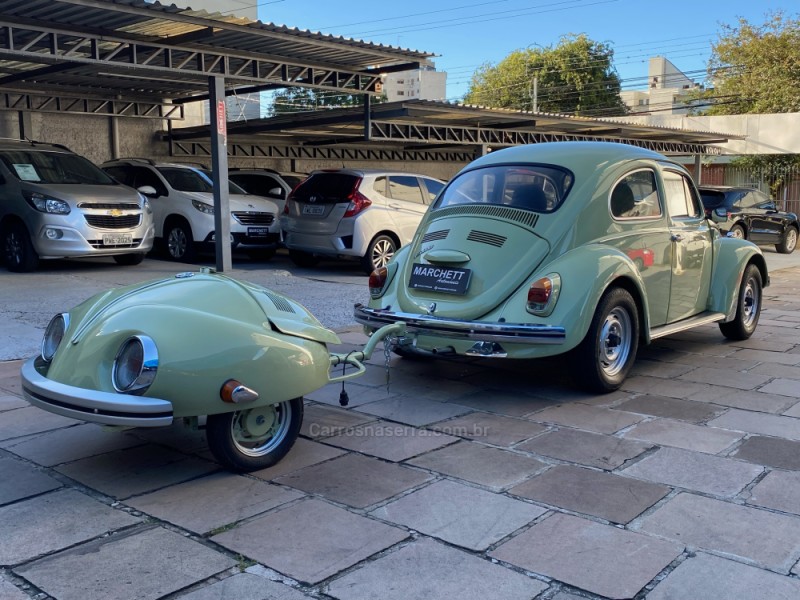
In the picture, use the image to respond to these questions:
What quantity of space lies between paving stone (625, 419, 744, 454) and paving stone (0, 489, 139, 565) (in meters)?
2.98

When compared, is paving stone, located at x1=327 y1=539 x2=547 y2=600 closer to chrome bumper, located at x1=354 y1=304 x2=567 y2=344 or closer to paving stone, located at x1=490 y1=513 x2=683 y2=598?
paving stone, located at x1=490 y1=513 x2=683 y2=598

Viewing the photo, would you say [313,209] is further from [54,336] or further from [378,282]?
[54,336]

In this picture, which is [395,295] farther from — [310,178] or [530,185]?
[310,178]

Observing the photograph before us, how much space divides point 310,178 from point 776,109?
30.0 m

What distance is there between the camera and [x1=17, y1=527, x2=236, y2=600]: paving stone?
2.94 meters

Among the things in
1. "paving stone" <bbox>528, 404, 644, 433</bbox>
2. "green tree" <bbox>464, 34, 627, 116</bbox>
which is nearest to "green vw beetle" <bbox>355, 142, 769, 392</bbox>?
"paving stone" <bbox>528, 404, 644, 433</bbox>

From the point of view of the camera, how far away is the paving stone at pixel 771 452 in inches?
170

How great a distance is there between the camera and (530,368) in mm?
6613

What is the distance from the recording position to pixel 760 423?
5.06 metres

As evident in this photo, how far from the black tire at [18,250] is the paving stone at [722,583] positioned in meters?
10.3

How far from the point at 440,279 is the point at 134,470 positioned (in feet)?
8.35

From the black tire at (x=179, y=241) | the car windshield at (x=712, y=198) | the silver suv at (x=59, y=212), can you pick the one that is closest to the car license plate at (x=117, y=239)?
the silver suv at (x=59, y=212)

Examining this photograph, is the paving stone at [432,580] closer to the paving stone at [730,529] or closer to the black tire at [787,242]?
the paving stone at [730,529]

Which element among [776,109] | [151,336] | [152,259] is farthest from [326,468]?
[776,109]
